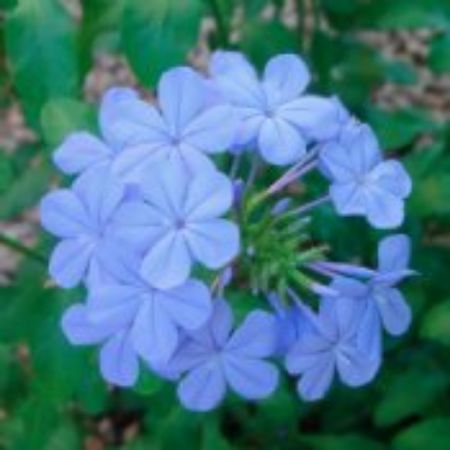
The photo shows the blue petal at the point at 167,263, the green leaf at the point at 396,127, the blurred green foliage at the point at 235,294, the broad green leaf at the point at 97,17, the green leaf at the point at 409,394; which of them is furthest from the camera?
the green leaf at the point at 396,127

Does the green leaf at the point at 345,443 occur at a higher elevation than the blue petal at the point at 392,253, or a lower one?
lower

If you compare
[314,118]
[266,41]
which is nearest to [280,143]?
[314,118]

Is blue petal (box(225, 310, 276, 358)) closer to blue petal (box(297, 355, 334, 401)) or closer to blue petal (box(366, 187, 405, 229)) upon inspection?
blue petal (box(297, 355, 334, 401))

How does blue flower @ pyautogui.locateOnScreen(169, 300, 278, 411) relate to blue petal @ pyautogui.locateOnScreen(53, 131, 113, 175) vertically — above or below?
below

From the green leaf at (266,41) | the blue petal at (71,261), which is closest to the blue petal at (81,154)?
the blue petal at (71,261)

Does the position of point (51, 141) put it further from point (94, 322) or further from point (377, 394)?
point (377, 394)

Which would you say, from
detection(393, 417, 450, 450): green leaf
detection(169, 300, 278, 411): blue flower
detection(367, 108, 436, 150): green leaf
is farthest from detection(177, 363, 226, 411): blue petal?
detection(367, 108, 436, 150): green leaf

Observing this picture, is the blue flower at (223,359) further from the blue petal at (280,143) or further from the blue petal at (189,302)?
the blue petal at (280,143)

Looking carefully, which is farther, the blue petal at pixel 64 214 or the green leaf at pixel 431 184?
the green leaf at pixel 431 184
